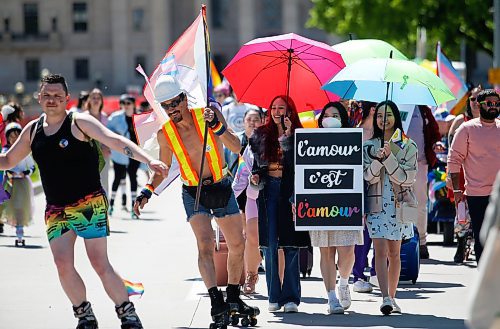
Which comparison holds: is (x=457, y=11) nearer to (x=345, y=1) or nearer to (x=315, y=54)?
(x=345, y=1)

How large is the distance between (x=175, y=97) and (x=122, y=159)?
1204 cm

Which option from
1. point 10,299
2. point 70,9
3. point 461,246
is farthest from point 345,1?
point 70,9

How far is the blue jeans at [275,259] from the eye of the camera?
11.0 meters

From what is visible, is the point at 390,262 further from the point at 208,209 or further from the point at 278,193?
the point at 208,209

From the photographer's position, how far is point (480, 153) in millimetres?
11625

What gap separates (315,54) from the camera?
12.1m

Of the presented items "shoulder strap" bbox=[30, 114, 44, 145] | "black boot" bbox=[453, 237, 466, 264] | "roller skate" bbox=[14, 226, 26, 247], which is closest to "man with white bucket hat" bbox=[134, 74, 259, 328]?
"shoulder strap" bbox=[30, 114, 44, 145]

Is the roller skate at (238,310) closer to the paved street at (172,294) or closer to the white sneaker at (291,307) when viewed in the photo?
the paved street at (172,294)

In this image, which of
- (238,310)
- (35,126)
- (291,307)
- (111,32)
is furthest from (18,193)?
(111,32)

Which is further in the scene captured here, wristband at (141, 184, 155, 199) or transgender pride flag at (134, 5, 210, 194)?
transgender pride flag at (134, 5, 210, 194)

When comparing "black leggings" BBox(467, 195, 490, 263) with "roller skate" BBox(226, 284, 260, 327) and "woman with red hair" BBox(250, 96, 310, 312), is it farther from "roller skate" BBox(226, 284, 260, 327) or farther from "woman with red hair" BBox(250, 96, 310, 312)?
"roller skate" BBox(226, 284, 260, 327)

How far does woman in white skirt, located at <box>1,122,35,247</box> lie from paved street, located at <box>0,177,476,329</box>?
0.30m

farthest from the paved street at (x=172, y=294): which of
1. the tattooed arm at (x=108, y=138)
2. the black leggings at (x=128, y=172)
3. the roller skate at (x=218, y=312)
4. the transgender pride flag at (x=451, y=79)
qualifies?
the black leggings at (x=128, y=172)

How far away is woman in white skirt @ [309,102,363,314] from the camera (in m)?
11.0
